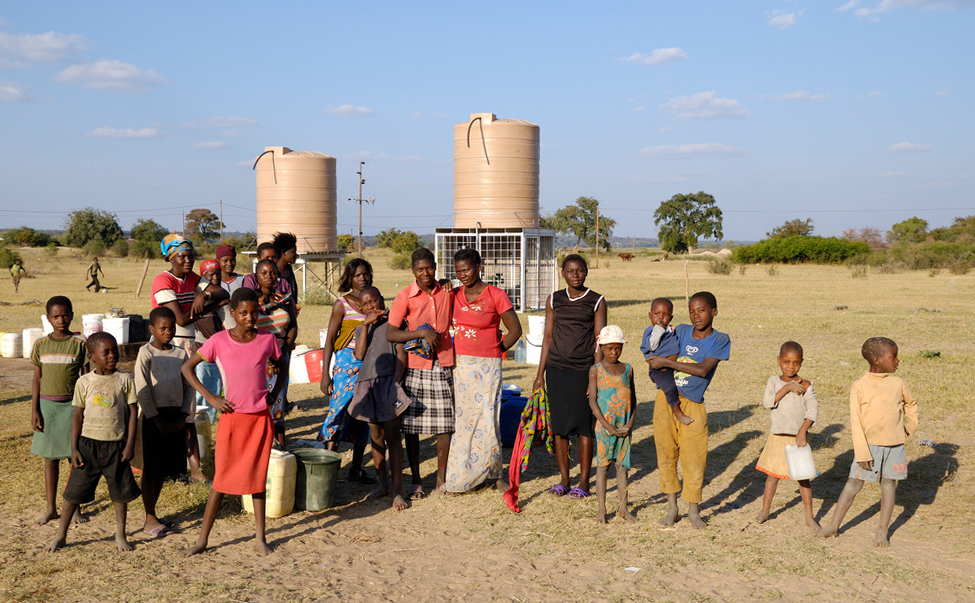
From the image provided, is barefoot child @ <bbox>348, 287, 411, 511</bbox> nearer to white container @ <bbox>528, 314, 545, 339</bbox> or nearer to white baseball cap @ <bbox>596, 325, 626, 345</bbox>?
white baseball cap @ <bbox>596, 325, 626, 345</bbox>

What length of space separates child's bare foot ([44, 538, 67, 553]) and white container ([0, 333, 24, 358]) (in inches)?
357

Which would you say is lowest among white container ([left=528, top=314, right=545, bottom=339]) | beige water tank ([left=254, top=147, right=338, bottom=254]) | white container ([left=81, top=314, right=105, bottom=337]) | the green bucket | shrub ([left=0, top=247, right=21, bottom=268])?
the green bucket

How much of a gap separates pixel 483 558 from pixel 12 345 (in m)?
10.7

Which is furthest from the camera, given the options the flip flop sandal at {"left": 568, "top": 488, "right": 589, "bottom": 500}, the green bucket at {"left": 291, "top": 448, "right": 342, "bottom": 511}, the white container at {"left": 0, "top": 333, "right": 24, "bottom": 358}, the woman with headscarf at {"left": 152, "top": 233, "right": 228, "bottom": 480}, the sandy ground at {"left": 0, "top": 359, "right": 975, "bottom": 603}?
the white container at {"left": 0, "top": 333, "right": 24, "bottom": 358}

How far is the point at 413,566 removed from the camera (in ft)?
15.0

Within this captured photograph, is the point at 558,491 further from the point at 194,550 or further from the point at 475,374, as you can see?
the point at 194,550

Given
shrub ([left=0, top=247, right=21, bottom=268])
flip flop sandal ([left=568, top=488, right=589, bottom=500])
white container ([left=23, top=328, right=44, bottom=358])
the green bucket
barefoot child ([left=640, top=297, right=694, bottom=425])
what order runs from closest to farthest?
barefoot child ([left=640, top=297, right=694, bottom=425]) < the green bucket < flip flop sandal ([left=568, top=488, right=589, bottom=500]) < white container ([left=23, top=328, right=44, bottom=358]) < shrub ([left=0, top=247, right=21, bottom=268])

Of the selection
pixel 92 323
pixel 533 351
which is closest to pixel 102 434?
pixel 92 323

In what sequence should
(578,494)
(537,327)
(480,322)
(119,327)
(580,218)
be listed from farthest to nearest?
(580,218) < (537,327) < (119,327) < (578,494) < (480,322)

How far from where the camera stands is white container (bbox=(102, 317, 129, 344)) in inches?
428

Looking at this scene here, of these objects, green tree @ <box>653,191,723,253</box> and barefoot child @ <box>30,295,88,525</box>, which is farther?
green tree @ <box>653,191,723,253</box>

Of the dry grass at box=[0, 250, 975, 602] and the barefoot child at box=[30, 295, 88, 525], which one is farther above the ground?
the barefoot child at box=[30, 295, 88, 525]

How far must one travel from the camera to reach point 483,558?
4.70 metres

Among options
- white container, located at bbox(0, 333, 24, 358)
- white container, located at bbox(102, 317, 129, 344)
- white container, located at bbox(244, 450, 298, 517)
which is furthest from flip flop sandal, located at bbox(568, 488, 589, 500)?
white container, located at bbox(0, 333, 24, 358)
